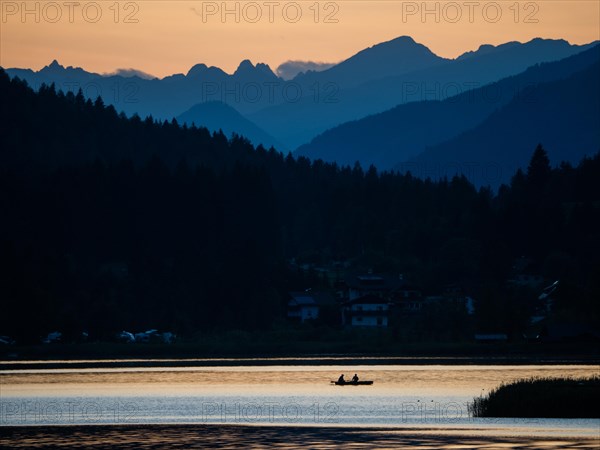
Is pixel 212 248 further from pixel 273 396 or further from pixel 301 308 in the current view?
pixel 273 396

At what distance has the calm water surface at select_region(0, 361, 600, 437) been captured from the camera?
5906cm

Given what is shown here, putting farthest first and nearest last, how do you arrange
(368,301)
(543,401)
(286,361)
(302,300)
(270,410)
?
(302,300), (368,301), (286,361), (270,410), (543,401)

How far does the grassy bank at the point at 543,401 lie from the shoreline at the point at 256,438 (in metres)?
6.29

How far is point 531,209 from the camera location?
17125 centimetres

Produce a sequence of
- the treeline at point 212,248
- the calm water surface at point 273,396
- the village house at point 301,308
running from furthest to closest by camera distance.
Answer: the village house at point 301,308 < the treeline at point 212,248 < the calm water surface at point 273,396

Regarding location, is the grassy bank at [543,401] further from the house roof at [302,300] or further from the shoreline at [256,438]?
the house roof at [302,300]

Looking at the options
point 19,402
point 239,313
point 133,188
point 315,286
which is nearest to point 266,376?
point 19,402

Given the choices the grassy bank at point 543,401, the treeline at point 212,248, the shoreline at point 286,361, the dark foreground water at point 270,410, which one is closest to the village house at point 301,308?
the treeline at point 212,248

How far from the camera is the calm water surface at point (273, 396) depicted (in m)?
59.1

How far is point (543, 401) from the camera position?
5825 cm

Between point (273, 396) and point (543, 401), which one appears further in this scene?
point (273, 396)

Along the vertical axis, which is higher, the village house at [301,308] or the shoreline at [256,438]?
the village house at [301,308]

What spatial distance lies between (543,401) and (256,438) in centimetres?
1437

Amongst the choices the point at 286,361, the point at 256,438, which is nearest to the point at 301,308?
the point at 286,361
